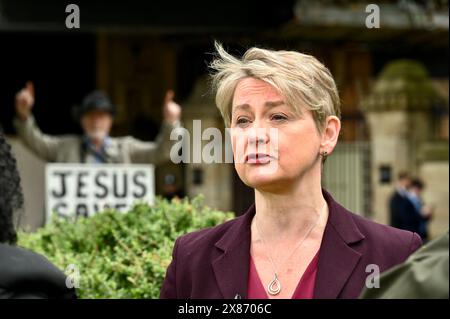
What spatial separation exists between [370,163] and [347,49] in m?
2.07

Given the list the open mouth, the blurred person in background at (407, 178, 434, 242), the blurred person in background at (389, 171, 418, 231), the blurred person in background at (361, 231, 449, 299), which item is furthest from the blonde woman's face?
the blurred person in background at (407, 178, 434, 242)

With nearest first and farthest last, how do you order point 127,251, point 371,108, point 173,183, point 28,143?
point 127,251 < point 28,143 < point 173,183 < point 371,108

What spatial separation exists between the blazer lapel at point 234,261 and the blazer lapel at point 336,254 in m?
0.24

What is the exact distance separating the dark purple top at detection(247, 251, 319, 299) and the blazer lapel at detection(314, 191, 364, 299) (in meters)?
0.04

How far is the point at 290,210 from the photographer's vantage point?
10.8 feet

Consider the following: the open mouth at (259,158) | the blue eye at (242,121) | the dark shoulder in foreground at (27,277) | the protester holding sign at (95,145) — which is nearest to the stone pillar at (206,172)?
the protester holding sign at (95,145)

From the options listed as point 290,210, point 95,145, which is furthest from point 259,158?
point 95,145

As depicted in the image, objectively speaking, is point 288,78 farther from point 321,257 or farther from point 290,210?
point 321,257

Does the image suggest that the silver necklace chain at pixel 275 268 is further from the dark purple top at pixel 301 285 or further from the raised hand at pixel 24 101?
the raised hand at pixel 24 101

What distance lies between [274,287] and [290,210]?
27 cm

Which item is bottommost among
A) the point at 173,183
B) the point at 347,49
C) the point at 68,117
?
the point at 173,183
